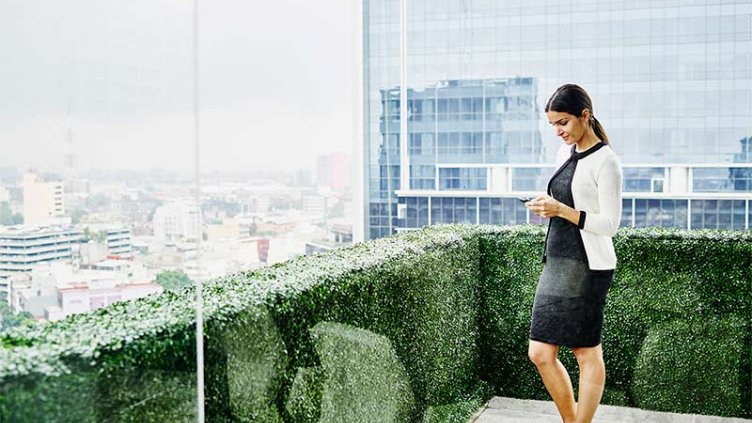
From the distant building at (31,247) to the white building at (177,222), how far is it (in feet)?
0.79

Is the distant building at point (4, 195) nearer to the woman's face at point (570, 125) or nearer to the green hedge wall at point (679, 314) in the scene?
the woman's face at point (570, 125)

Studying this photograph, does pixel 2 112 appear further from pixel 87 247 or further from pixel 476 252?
pixel 476 252

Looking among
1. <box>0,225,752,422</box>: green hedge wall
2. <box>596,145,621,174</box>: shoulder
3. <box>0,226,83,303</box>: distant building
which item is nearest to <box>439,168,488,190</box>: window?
<box>0,225,752,422</box>: green hedge wall

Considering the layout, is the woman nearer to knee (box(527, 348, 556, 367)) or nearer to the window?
knee (box(527, 348, 556, 367))

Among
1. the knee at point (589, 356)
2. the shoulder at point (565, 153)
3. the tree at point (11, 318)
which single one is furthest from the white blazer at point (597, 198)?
the tree at point (11, 318)

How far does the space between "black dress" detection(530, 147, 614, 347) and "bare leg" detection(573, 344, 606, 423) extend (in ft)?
0.30

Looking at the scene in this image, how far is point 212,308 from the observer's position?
84.7 inches

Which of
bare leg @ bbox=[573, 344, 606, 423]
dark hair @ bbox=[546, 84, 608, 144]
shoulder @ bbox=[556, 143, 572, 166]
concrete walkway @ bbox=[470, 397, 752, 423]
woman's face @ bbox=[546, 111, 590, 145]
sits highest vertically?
dark hair @ bbox=[546, 84, 608, 144]

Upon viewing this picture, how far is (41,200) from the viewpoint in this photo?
192 centimetres

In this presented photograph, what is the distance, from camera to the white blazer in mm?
3545

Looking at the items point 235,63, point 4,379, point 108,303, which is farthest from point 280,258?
point 4,379

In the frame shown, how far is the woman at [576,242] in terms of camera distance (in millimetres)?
3582

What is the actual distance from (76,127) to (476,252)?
9.61 feet

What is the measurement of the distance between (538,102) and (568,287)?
1.63m
